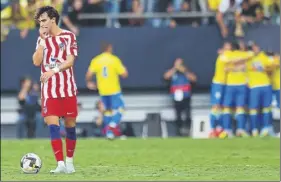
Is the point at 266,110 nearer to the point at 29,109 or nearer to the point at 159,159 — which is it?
the point at 29,109

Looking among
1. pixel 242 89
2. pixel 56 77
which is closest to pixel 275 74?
pixel 242 89

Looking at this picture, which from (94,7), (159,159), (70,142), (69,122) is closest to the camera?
(69,122)

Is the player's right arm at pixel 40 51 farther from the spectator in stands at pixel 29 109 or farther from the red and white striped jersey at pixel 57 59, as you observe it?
the spectator in stands at pixel 29 109

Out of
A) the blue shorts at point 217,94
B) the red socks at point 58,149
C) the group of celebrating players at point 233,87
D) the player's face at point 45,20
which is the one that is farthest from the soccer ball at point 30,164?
the blue shorts at point 217,94

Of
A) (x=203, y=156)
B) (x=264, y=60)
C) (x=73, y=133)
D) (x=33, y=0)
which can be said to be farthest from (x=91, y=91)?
(x=73, y=133)

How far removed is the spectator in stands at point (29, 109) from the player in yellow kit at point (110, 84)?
5.76 ft

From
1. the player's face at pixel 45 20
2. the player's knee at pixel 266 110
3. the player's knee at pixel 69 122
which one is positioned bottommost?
the player's knee at pixel 266 110

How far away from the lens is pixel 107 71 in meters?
26.0

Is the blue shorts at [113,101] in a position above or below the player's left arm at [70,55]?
below

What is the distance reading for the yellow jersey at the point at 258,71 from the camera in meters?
26.2

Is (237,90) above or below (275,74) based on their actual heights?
below

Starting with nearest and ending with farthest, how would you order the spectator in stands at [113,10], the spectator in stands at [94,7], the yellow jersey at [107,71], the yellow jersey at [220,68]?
the yellow jersey at [107,71]
the yellow jersey at [220,68]
the spectator in stands at [94,7]
the spectator in stands at [113,10]

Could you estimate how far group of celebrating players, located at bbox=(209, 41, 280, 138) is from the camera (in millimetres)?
26109

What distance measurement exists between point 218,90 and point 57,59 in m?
13.0
